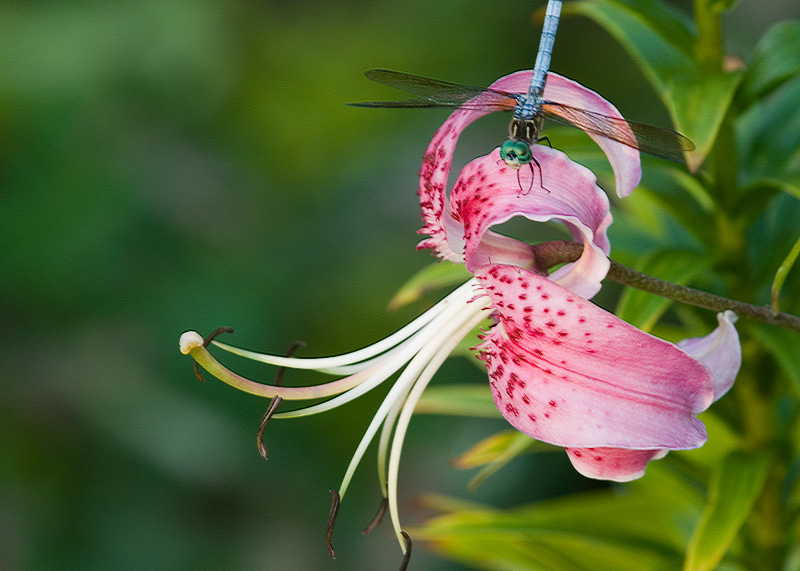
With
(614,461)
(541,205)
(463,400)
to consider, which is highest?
(541,205)

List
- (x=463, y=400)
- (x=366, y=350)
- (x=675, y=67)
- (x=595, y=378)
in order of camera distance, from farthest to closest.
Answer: (x=463, y=400)
(x=675, y=67)
(x=366, y=350)
(x=595, y=378)

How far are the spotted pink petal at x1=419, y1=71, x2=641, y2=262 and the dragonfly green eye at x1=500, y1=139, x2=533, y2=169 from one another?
5 cm

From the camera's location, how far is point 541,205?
421 millimetres

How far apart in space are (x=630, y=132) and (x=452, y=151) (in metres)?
0.10

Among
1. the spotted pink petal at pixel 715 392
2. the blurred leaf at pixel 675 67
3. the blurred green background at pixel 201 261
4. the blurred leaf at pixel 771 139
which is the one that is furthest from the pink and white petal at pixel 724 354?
the blurred green background at pixel 201 261

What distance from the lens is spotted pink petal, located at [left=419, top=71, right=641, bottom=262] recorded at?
18.2 inches

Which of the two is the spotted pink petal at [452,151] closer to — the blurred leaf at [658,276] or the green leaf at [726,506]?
the blurred leaf at [658,276]

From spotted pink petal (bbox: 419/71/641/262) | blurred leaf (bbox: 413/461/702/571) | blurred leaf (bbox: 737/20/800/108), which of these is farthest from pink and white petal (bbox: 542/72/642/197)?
blurred leaf (bbox: 413/461/702/571)

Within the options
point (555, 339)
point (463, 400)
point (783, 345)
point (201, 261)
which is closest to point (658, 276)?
point (783, 345)

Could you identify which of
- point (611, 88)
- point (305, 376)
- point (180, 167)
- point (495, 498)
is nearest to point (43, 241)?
point (180, 167)

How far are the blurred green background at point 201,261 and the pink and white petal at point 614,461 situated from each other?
2.91 feet

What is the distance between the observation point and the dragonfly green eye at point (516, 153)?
0.43m

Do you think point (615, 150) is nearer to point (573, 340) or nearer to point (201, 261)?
point (573, 340)

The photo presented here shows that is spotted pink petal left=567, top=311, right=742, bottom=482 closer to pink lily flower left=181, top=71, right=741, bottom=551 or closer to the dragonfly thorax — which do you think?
pink lily flower left=181, top=71, right=741, bottom=551
